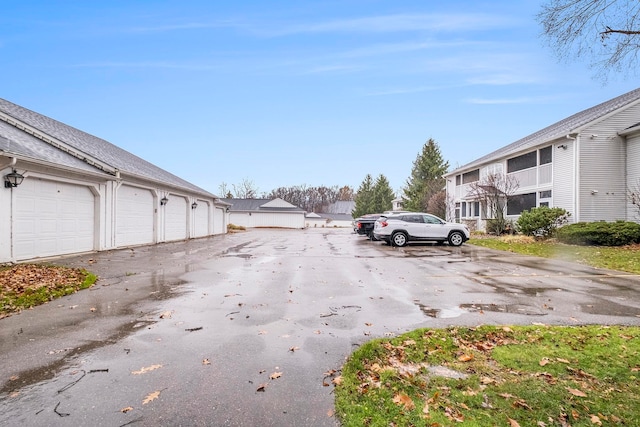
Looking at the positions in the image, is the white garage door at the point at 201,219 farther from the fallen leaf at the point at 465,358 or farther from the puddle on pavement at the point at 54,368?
the fallen leaf at the point at 465,358

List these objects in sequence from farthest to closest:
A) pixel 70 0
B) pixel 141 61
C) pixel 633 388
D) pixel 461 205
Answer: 1. pixel 461 205
2. pixel 141 61
3. pixel 70 0
4. pixel 633 388

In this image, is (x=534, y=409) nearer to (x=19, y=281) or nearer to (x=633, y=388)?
(x=633, y=388)

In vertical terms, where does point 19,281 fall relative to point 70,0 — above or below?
below

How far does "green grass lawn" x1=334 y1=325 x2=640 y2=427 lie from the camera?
2.38 m

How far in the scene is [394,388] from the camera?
273 centimetres

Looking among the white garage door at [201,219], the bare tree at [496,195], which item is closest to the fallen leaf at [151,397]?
the white garage door at [201,219]

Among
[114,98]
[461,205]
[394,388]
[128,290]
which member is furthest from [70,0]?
[461,205]

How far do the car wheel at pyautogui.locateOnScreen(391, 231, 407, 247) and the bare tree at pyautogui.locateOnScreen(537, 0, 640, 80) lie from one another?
36.4ft

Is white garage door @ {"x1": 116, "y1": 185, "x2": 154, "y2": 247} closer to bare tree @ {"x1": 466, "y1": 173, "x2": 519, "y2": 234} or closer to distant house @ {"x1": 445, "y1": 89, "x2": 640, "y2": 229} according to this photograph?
bare tree @ {"x1": 466, "y1": 173, "x2": 519, "y2": 234}

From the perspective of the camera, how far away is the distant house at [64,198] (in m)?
9.06

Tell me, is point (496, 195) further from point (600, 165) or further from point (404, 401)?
point (404, 401)

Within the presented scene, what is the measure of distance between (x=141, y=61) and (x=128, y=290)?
1725cm

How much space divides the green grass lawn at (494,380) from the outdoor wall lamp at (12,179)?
10393 mm

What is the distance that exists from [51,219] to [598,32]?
1396 centimetres
